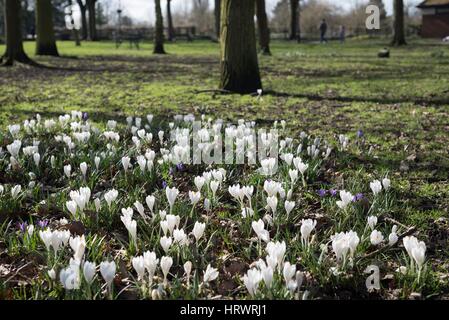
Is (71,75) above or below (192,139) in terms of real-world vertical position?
above

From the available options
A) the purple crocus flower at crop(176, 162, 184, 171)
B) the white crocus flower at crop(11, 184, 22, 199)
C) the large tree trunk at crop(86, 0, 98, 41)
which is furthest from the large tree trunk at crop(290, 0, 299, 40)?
the white crocus flower at crop(11, 184, 22, 199)

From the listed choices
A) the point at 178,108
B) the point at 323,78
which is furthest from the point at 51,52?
the point at 178,108

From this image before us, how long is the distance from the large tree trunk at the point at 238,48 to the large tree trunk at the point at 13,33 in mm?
9398

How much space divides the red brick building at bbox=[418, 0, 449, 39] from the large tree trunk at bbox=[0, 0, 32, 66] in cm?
4642

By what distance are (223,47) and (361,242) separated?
26.7 feet

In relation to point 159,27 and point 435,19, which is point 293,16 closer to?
point 435,19

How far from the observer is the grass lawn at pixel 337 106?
4730mm

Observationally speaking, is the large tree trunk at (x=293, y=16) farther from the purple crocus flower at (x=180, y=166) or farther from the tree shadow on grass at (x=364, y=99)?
the purple crocus flower at (x=180, y=166)

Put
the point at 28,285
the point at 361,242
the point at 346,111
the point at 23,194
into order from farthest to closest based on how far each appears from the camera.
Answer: the point at 346,111 < the point at 23,194 < the point at 361,242 < the point at 28,285

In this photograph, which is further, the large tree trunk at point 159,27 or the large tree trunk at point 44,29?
the large tree trunk at point 159,27

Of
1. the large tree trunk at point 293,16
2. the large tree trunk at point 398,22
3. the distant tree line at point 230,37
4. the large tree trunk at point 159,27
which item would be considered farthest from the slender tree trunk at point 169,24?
the large tree trunk at point 398,22

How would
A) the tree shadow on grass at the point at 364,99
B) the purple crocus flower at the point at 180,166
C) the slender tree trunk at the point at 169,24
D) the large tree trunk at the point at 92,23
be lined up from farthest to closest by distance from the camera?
the large tree trunk at the point at 92,23 → the slender tree trunk at the point at 169,24 → the tree shadow on grass at the point at 364,99 → the purple crocus flower at the point at 180,166
